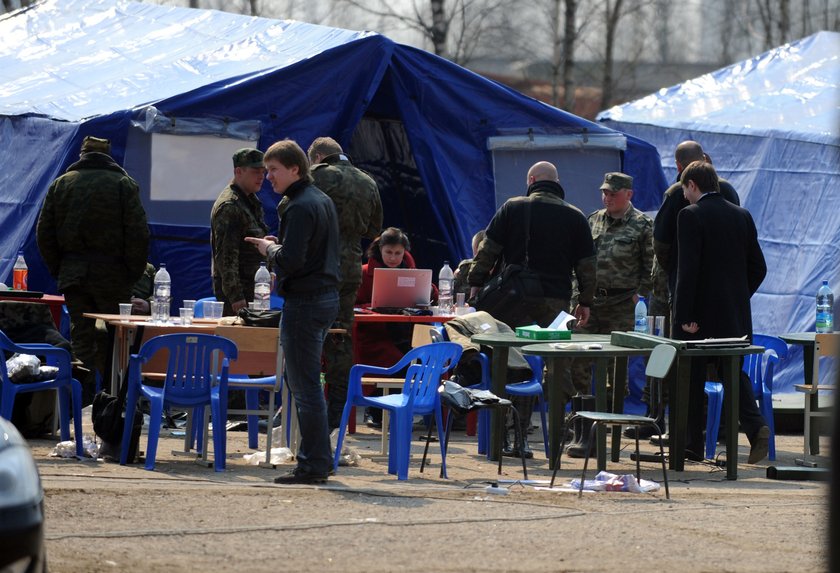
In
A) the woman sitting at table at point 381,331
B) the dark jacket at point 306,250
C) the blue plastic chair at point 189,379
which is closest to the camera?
the dark jacket at point 306,250

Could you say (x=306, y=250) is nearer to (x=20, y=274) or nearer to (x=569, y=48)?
(x=20, y=274)

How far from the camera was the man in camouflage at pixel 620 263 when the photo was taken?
1159 centimetres

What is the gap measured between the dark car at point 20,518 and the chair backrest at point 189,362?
403 cm

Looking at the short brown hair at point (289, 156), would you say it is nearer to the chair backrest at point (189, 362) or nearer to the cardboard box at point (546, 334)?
the chair backrest at point (189, 362)

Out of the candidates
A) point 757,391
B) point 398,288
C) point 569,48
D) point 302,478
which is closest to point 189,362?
point 302,478

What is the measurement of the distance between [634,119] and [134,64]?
528cm

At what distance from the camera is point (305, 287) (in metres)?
7.94

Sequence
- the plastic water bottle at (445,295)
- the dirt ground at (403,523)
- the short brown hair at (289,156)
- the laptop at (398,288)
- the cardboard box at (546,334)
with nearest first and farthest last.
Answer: the dirt ground at (403,523) < the short brown hair at (289,156) < the cardboard box at (546,334) < the laptop at (398,288) < the plastic water bottle at (445,295)

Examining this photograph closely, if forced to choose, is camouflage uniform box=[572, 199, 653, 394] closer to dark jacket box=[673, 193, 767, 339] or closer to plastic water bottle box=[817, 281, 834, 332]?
plastic water bottle box=[817, 281, 834, 332]

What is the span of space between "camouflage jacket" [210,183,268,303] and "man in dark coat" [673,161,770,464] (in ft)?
10.1

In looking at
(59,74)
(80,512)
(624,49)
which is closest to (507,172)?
(59,74)

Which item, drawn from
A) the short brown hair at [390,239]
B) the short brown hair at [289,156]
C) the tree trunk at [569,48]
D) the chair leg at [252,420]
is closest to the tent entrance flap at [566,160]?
the short brown hair at [390,239]

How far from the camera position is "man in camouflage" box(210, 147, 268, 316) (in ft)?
34.1

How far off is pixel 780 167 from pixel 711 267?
18.1 feet
